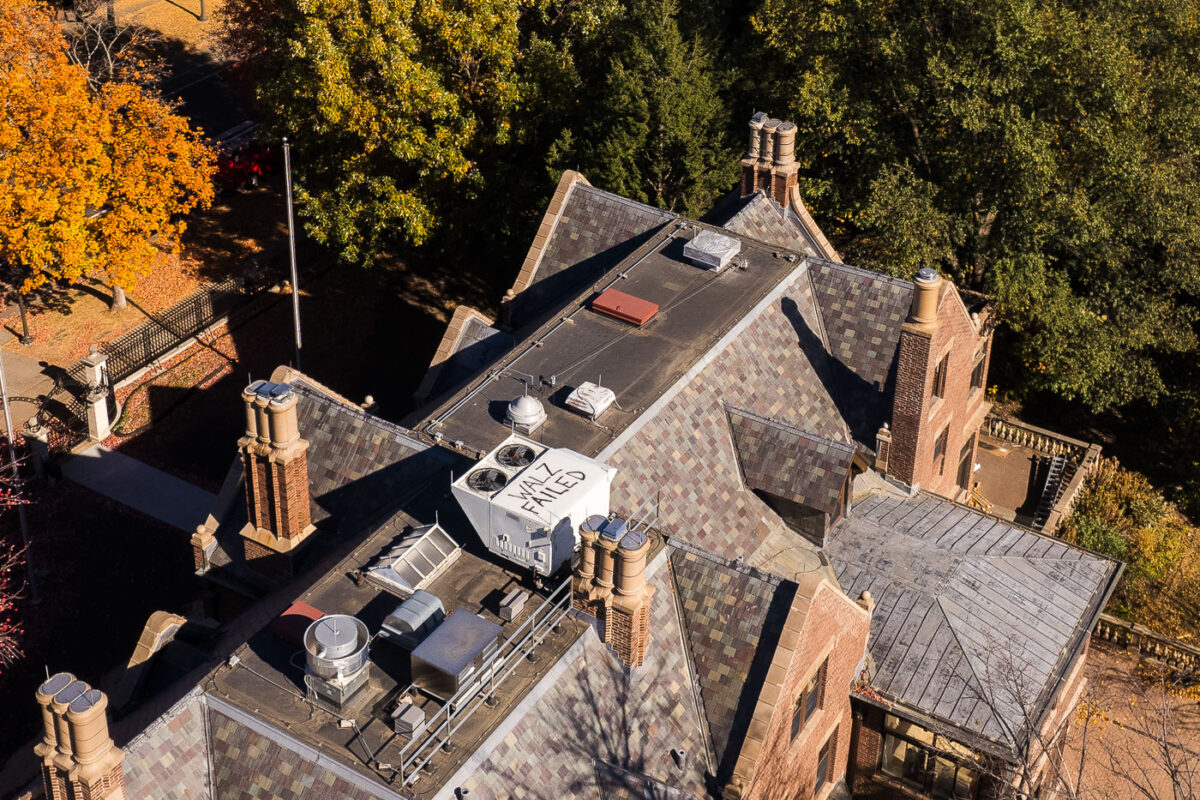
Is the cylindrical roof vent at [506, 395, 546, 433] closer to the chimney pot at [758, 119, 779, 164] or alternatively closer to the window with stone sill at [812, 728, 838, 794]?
the window with stone sill at [812, 728, 838, 794]

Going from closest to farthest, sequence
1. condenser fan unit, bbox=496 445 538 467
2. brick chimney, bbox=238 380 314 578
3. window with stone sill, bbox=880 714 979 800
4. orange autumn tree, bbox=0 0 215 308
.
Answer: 1. condenser fan unit, bbox=496 445 538 467
2. brick chimney, bbox=238 380 314 578
3. window with stone sill, bbox=880 714 979 800
4. orange autumn tree, bbox=0 0 215 308

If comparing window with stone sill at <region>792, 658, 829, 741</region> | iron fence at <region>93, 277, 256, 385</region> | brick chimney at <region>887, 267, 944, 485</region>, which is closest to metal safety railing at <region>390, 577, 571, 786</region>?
window with stone sill at <region>792, 658, 829, 741</region>

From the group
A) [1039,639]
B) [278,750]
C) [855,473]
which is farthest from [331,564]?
[1039,639]

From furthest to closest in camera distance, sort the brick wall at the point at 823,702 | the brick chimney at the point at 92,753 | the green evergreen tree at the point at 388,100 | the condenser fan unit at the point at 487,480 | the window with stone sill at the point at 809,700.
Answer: the green evergreen tree at the point at 388,100
the window with stone sill at the point at 809,700
the condenser fan unit at the point at 487,480
the brick wall at the point at 823,702
the brick chimney at the point at 92,753

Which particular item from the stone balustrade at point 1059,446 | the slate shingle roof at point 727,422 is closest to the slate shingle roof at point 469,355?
the slate shingle roof at point 727,422

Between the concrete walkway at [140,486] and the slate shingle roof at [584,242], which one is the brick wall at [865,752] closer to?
the slate shingle roof at [584,242]
